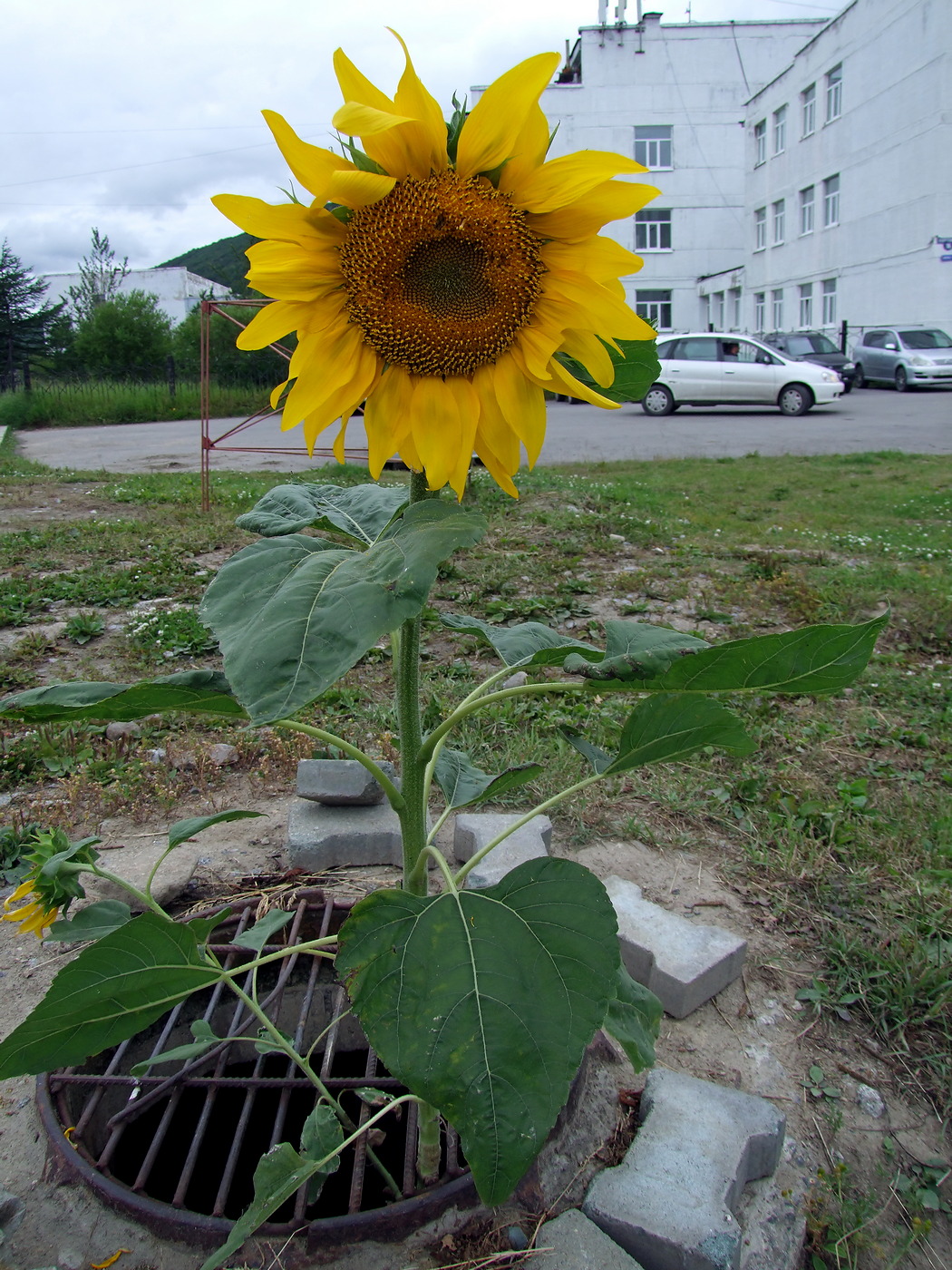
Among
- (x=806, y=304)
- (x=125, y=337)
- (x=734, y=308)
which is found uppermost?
(x=734, y=308)

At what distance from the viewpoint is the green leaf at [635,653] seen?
4.12 feet

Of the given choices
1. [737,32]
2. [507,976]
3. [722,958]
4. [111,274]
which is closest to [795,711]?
[722,958]

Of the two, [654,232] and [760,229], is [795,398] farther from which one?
[654,232]

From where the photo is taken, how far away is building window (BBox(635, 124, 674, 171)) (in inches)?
1384

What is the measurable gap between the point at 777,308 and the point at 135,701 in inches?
1393

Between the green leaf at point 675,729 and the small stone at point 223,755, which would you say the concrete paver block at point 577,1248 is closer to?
the green leaf at point 675,729

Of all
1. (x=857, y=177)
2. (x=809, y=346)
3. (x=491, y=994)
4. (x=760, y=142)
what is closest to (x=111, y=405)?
(x=809, y=346)

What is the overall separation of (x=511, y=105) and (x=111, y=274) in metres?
45.5

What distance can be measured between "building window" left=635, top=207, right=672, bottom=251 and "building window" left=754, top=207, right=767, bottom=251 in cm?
364

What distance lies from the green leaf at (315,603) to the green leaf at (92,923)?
72 centimetres

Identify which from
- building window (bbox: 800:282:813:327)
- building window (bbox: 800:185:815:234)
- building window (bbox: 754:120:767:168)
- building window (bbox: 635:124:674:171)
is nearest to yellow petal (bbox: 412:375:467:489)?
building window (bbox: 800:282:813:327)

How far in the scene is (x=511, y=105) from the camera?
3.57 feet

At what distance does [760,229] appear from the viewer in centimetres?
3369

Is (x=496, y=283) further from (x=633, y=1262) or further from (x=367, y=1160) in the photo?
(x=367, y=1160)
